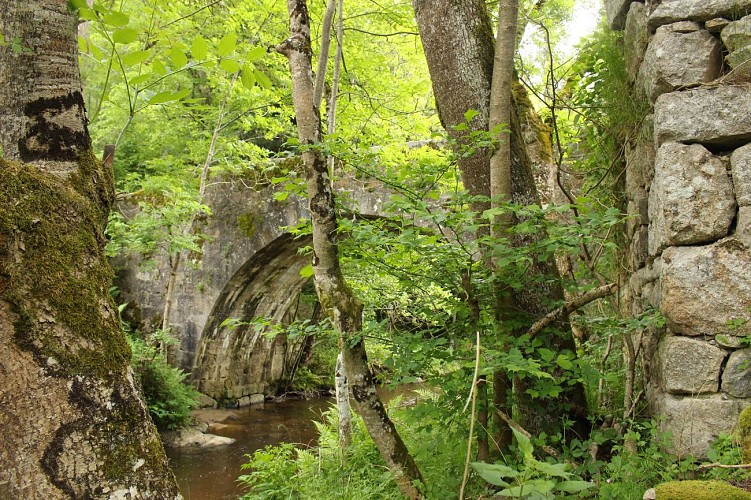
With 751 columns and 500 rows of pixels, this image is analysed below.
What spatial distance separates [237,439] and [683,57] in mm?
8098

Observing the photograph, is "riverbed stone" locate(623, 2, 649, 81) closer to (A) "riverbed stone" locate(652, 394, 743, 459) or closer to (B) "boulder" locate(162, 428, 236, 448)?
(A) "riverbed stone" locate(652, 394, 743, 459)

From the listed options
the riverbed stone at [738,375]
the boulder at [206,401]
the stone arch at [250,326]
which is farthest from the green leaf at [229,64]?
the boulder at [206,401]

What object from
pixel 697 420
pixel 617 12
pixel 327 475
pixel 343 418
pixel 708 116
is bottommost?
pixel 327 475

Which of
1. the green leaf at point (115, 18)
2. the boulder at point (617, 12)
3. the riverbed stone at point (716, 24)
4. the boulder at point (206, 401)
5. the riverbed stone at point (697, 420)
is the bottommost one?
the boulder at point (206, 401)

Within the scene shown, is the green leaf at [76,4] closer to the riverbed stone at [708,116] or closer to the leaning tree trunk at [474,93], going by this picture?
the leaning tree trunk at [474,93]

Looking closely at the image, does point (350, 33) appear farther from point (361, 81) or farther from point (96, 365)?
point (96, 365)

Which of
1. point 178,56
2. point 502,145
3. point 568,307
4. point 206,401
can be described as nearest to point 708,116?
point 502,145

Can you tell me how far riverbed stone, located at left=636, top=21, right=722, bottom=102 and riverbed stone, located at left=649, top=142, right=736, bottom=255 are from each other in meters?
0.29

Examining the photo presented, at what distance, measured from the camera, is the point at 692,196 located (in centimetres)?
240

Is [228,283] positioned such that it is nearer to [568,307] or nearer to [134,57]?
[568,307]

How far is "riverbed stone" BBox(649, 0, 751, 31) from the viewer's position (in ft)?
8.11

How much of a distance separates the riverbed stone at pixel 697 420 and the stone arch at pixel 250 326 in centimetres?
724

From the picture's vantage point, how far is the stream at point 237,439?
6.63 meters

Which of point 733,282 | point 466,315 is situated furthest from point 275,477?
point 733,282
